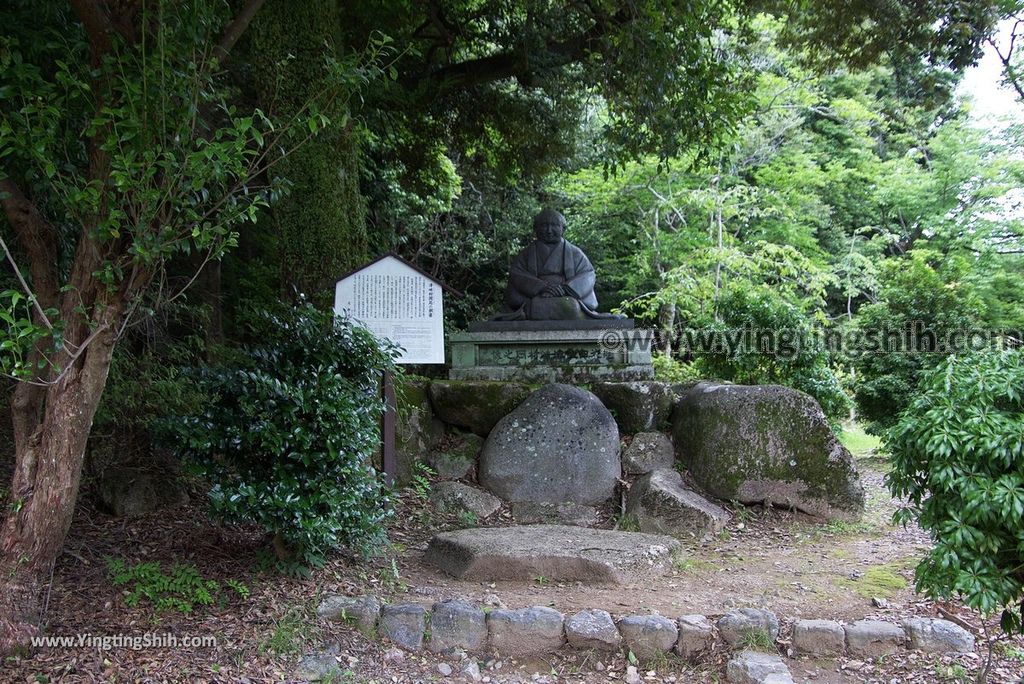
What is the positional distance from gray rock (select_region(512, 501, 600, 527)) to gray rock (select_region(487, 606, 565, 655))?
7.45 ft

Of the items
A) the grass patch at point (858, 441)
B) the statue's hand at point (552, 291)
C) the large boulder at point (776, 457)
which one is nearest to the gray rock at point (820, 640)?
the large boulder at point (776, 457)

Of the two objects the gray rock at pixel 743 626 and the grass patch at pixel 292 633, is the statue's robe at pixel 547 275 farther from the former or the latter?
the grass patch at pixel 292 633

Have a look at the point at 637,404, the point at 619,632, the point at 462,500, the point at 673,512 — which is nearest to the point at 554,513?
the point at 462,500

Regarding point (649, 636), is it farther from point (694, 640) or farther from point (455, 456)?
point (455, 456)

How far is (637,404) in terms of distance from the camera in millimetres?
7352

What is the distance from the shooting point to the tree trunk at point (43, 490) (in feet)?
11.8


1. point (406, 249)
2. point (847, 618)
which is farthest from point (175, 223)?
point (406, 249)

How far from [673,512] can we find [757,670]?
2.41 metres

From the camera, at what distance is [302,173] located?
646 cm

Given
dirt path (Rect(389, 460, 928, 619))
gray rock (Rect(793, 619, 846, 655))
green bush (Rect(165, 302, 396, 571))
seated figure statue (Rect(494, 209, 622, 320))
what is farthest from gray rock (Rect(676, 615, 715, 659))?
seated figure statue (Rect(494, 209, 622, 320))

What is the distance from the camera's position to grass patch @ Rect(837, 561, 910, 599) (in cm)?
493

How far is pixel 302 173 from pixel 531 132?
4456 mm

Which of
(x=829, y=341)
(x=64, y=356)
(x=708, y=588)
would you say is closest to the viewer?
(x=64, y=356)

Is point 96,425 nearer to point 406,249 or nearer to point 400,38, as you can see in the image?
point 400,38
